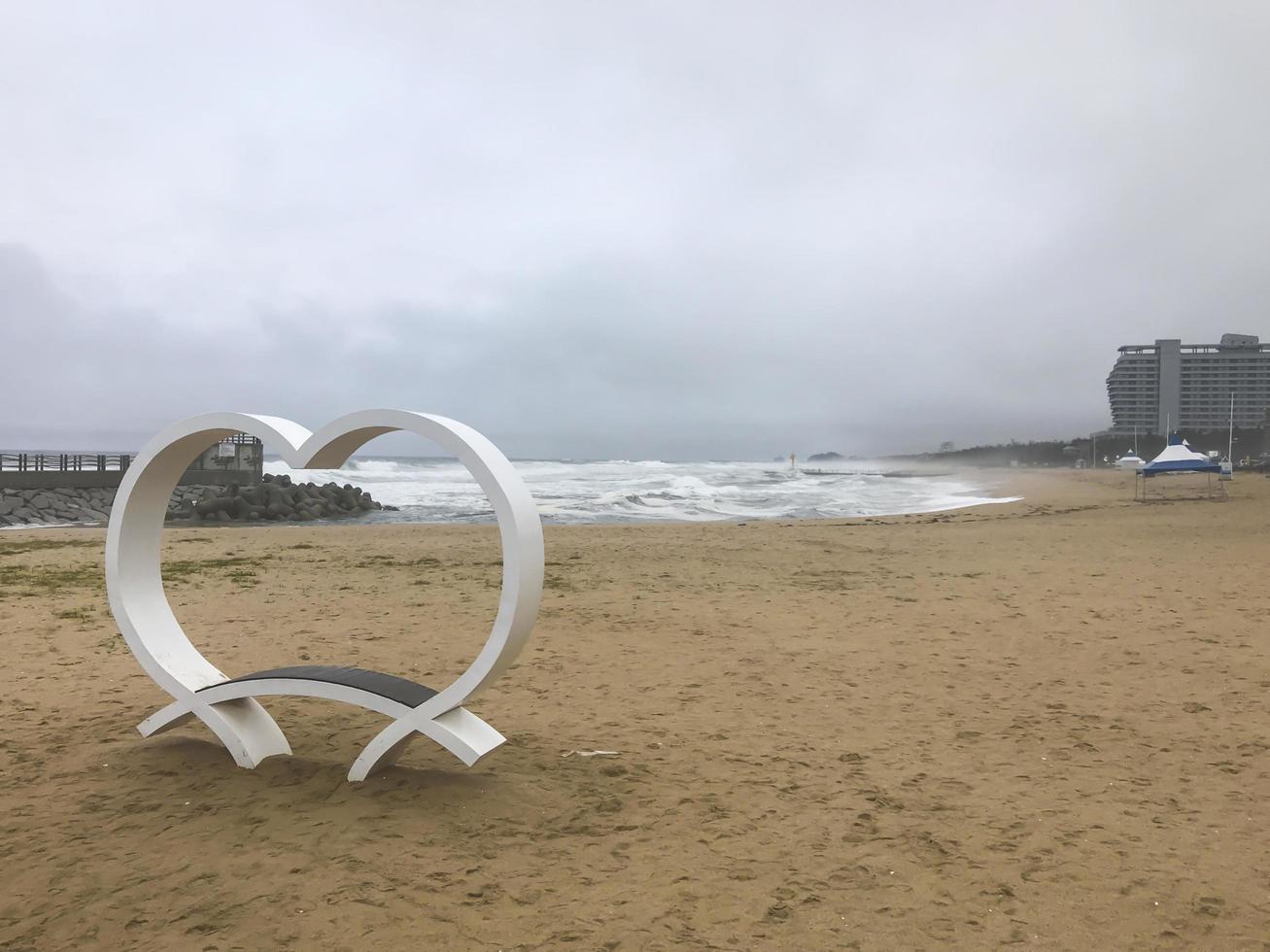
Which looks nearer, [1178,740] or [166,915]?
[166,915]

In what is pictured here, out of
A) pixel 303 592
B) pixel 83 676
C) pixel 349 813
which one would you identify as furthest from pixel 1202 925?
pixel 303 592

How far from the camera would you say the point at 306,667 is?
13.0 feet

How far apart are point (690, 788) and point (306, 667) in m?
1.96

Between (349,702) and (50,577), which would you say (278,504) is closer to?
(50,577)

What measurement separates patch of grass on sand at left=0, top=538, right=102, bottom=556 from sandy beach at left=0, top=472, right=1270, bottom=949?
23.2ft

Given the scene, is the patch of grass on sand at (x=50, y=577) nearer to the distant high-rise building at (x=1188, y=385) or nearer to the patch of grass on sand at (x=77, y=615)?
the patch of grass on sand at (x=77, y=615)

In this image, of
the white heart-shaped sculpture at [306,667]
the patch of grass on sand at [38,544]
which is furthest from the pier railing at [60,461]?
the white heart-shaped sculpture at [306,667]

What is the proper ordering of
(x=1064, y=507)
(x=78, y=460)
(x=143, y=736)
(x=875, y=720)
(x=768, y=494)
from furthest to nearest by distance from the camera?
(x=768, y=494), (x=78, y=460), (x=1064, y=507), (x=875, y=720), (x=143, y=736)

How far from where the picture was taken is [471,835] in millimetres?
3344

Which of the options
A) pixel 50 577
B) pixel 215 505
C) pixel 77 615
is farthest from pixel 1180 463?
pixel 215 505

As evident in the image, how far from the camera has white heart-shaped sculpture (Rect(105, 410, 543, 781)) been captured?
3.59 meters

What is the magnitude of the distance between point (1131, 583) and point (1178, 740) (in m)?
5.68

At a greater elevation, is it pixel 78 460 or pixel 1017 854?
pixel 78 460

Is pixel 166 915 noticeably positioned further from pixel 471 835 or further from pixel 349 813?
pixel 471 835
